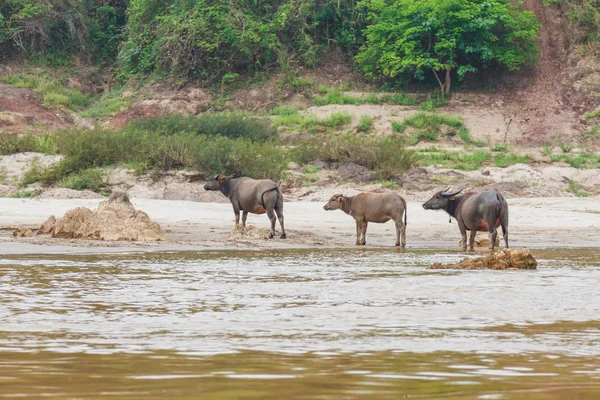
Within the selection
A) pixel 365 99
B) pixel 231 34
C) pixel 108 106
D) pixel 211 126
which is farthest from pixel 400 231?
pixel 108 106

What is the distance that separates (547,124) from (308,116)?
10200mm

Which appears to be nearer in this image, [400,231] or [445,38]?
[400,231]

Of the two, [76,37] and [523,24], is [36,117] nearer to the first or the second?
[76,37]

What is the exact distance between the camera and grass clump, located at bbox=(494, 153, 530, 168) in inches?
1266

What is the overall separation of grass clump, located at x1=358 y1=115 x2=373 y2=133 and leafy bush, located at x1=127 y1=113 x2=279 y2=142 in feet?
16.8

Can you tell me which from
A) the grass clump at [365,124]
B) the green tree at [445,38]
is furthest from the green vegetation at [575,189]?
the green tree at [445,38]

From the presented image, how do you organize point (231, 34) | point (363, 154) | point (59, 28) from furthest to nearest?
point (59, 28)
point (231, 34)
point (363, 154)

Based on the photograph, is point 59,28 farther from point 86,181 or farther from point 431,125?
point 86,181

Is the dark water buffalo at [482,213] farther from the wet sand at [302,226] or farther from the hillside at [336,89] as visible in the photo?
the hillside at [336,89]

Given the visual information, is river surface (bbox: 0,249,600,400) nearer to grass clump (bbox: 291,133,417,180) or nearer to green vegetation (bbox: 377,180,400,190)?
green vegetation (bbox: 377,180,400,190)

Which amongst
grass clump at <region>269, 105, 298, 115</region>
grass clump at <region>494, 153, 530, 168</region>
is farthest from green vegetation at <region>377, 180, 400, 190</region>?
grass clump at <region>269, 105, 298, 115</region>

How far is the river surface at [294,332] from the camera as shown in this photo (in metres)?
4.45

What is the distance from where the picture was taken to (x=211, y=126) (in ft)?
108

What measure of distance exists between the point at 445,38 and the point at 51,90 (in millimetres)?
18464
